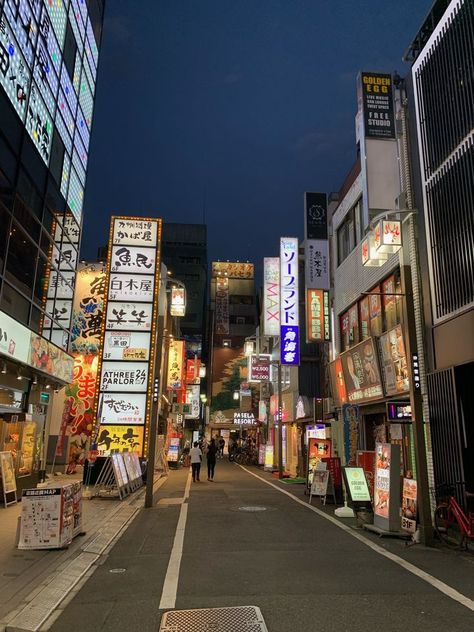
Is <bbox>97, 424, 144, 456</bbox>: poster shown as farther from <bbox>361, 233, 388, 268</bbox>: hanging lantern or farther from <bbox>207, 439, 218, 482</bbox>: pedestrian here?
<bbox>361, 233, 388, 268</bbox>: hanging lantern

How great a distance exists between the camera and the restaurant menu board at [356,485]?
12867 millimetres

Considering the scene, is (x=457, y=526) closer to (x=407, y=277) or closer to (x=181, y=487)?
(x=407, y=277)

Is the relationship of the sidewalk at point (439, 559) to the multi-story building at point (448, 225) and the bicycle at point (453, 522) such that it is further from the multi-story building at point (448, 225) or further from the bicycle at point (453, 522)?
the multi-story building at point (448, 225)

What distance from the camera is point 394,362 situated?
1473 cm

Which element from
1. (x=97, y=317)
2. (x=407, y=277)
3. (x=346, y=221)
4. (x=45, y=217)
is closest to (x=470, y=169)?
(x=407, y=277)

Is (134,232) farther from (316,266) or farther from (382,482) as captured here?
(382,482)

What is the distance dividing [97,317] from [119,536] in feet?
64.0

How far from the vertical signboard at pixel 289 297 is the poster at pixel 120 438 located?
8.95 m

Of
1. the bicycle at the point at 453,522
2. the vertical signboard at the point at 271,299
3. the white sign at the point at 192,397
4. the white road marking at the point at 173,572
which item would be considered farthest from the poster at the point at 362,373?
the white sign at the point at 192,397

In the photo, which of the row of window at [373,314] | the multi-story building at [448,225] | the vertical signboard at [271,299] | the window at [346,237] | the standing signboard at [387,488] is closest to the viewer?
the standing signboard at [387,488]

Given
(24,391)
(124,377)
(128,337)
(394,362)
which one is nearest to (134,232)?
(128,337)

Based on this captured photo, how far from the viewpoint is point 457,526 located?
10.1 metres

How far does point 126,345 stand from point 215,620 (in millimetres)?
17972

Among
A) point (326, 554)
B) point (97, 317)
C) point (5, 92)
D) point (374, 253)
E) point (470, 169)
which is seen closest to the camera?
point (326, 554)
